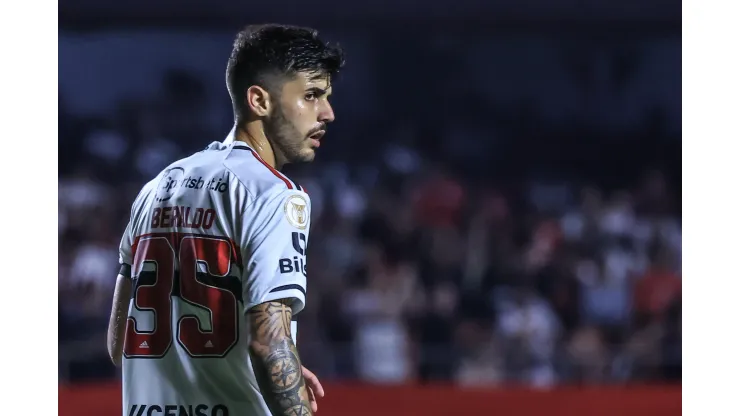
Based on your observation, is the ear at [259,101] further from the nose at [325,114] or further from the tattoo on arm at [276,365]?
the tattoo on arm at [276,365]

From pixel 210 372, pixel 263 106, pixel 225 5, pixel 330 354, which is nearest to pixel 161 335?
pixel 210 372

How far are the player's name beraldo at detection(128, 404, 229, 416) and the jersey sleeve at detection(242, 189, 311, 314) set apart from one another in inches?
12.2

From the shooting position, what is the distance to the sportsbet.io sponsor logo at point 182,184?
283 cm

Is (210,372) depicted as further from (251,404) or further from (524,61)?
(524,61)

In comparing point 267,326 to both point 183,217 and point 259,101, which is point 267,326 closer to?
point 183,217

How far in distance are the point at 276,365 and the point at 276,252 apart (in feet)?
0.93

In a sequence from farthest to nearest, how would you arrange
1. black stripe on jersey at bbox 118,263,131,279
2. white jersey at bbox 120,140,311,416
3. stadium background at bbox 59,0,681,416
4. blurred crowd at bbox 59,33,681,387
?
blurred crowd at bbox 59,33,681,387, stadium background at bbox 59,0,681,416, black stripe on jersey at bbox 118,263,131,279, white jersey at bbox 120,140,311,416

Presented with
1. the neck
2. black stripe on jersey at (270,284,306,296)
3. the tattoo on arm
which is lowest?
the tattoo on arm

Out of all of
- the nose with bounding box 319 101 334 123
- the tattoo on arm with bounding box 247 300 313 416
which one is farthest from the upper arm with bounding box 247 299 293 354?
the nose with bounding box 319 101 334 123

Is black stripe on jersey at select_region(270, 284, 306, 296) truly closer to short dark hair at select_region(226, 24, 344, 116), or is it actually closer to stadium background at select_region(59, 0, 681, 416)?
short dark hair at select_region(226, 24, 344, 116)

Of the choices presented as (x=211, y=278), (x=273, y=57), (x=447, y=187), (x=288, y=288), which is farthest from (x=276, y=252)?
(x=447, y=187)

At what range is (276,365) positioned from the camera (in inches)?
103

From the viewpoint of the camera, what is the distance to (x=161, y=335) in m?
2.88

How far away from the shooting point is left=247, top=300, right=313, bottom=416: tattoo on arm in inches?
103
